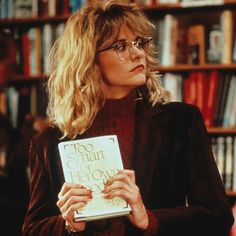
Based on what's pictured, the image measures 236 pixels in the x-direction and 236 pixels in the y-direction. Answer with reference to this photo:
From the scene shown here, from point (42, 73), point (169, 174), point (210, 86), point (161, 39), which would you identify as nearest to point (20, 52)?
point (42, 73)

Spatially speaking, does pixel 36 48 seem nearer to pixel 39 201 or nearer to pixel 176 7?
pixel 176 7

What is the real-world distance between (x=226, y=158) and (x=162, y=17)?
845 millimetres

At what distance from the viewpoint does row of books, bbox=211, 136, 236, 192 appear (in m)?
2.92

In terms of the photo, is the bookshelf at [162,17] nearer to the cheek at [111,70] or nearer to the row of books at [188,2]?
the row of books at [188,2]

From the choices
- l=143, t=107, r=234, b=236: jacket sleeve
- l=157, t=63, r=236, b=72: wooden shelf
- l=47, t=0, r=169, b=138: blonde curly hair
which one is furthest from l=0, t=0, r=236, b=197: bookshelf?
l=143, t=107, r=234, b=236: jacket sleeve

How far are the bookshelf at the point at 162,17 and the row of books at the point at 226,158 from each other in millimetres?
34

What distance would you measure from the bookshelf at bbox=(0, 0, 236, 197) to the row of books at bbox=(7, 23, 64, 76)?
0.04 ft

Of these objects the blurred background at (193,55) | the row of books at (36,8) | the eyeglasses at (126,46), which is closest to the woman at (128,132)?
the eyeglasses at (126,46)

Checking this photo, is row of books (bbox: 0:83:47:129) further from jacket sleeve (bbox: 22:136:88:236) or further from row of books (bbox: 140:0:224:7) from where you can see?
jacket sleeve (bbox: 22:136:88:236)

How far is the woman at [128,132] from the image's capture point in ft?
5.18

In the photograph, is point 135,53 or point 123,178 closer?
point 123,178

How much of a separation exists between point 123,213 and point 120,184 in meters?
0.07

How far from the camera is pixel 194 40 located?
2980 millimetres

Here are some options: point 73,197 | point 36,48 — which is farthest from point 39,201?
point 36,48
